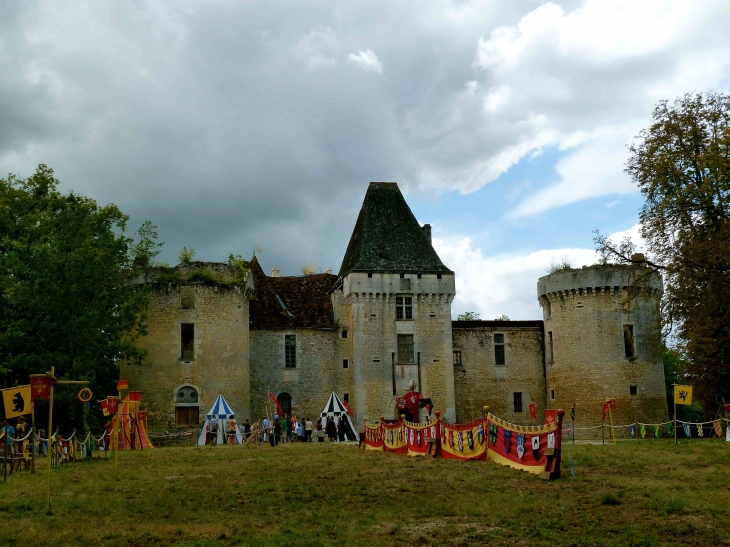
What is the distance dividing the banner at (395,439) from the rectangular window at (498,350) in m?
19.2

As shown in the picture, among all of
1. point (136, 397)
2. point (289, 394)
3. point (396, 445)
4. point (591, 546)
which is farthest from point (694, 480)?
point (289, 394)

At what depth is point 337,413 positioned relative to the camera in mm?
39594

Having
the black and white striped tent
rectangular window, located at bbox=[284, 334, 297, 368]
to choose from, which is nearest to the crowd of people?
the black and white striped tent

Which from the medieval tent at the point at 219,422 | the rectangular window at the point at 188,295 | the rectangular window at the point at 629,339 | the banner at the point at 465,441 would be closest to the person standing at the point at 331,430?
the medieval tent at the point at 219,422

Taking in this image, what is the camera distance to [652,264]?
25797 millimetres

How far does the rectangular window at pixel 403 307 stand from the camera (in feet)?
139

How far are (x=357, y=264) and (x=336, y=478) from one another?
25836mm

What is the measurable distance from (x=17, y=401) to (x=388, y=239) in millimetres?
29144

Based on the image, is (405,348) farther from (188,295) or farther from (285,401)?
(188,295)

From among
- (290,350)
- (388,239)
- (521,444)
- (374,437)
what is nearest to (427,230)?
(388,239)

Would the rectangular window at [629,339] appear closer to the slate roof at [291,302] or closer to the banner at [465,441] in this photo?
the slate roof at [291,302]

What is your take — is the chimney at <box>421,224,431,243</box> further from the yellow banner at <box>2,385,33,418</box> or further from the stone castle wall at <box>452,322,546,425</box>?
the yellow banner at <box>2,385,33,418</box>

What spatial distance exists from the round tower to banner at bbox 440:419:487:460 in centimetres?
2089

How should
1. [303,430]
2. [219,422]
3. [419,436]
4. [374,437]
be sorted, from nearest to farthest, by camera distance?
[419,436] → [374,437] → [219,422] → [303,430]
